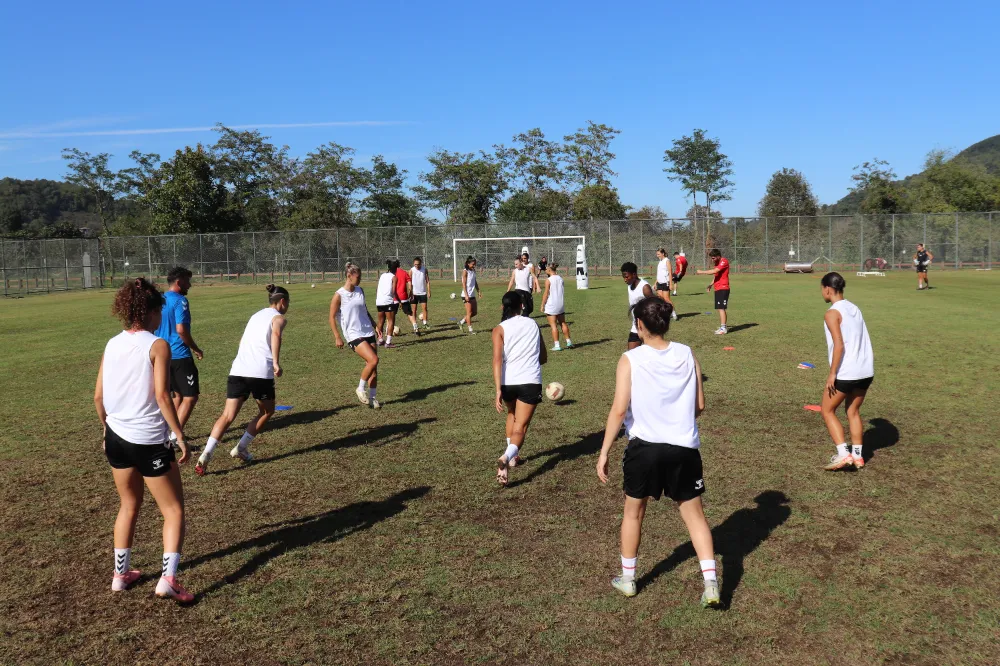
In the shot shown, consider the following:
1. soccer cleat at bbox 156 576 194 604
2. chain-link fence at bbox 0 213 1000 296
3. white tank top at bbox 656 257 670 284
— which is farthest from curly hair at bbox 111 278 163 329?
chain-link fence at bbox 0 213 1000 296

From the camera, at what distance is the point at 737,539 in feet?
17.6

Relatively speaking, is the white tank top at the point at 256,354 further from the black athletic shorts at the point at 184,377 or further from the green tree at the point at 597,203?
the green tree at the point at 597,203

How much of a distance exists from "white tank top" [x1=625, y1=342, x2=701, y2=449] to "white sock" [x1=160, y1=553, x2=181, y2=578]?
3.07m

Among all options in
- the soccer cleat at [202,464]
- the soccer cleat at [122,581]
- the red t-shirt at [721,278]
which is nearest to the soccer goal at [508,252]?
the red t-shirt at [721,278]

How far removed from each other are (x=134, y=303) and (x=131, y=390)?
1.78ft

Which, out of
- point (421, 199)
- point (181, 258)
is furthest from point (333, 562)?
point (421, 199)

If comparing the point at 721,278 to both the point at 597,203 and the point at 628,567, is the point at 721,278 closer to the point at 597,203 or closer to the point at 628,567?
the point at 628,567

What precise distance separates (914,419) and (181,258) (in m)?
47.7

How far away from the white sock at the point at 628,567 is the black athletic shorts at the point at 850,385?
3562 millimetres

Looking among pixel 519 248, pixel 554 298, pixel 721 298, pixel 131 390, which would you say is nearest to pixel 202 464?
pixel 131 390

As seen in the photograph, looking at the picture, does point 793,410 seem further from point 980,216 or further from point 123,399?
point 980,216

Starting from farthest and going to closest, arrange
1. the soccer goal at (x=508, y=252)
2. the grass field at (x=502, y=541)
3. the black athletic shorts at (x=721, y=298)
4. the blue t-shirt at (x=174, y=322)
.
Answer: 1. the soccer goal at (x=508, y=252)
2. the black athletic shorts at (x=721, y=298)
3. the blue t-shirt at (x=174, y=322)
4. the grass field at (x=502, y=541)

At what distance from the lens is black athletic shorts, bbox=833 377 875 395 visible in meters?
6.89

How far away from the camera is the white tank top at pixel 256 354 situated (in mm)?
7266
